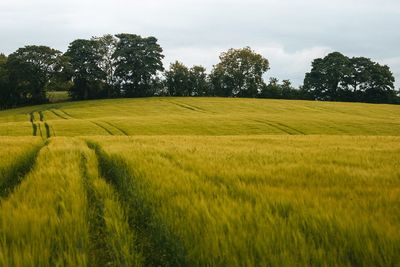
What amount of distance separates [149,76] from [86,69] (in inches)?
686

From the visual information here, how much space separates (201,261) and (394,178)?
4.67m

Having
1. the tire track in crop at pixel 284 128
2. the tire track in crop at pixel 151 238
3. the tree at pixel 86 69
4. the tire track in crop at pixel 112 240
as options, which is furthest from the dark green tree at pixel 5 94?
the tire track in crop at pixel 112 240

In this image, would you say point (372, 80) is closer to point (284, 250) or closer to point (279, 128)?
point (279, 128)

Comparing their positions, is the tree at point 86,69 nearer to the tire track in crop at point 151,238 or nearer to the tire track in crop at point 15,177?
the tire track in crop at point 15,177

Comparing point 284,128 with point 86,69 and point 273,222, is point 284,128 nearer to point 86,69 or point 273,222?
point 273,222

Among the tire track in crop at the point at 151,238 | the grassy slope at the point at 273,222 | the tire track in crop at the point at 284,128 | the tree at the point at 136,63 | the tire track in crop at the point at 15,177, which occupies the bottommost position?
the tire track in crop at the point at 284,128

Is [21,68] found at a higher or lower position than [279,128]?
higher

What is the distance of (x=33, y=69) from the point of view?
8525cm

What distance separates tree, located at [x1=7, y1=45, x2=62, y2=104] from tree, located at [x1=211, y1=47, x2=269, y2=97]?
46.1m

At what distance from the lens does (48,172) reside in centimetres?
810

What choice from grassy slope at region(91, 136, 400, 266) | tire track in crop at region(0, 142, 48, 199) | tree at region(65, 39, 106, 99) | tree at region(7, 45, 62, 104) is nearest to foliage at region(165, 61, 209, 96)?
tree at region(65, 39, 106, 99)

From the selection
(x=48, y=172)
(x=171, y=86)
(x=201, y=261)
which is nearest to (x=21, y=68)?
(x=171, y=86)

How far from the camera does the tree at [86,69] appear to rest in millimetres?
96025

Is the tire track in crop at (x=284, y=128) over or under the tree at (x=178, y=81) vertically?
under
